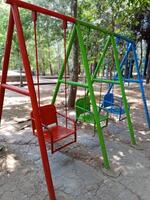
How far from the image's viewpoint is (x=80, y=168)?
10.3 ft

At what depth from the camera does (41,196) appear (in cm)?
256

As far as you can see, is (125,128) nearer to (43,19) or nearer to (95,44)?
(95,44)

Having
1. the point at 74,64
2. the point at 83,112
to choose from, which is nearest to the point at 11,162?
the point at 83,112

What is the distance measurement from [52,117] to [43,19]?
14.7m

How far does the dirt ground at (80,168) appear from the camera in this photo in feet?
8.64

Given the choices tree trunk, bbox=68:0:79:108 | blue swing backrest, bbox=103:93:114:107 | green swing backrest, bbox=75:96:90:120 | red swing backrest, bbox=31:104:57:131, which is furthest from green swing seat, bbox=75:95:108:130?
tree trunk, bbox=68:0:79:108

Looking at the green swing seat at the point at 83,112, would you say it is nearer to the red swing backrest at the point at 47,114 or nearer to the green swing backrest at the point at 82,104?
the green swing backrest at the point at 82,104

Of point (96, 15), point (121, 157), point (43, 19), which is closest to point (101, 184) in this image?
point (121, 157)

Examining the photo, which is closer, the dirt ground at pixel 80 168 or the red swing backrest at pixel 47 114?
the dirt ground at pixel 80 168

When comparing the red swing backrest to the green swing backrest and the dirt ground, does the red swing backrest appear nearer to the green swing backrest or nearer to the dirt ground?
the dirt ground

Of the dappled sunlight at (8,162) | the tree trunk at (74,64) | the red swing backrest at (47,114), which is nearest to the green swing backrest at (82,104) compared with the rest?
the red swing backrest at (47,114)

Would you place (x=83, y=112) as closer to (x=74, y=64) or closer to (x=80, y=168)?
(x=80, y=168)

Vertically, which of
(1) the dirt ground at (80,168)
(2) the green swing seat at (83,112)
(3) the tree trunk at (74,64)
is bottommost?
(1) the dirt ground at (80,168)

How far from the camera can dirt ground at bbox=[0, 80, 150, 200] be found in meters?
2.63
